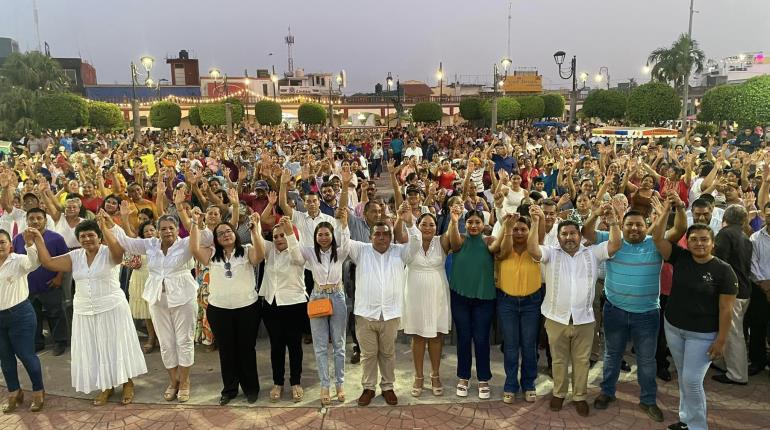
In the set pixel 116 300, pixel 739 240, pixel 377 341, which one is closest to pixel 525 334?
pixel 377 341

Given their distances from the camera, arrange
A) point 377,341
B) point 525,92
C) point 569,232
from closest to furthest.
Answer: point 569,232 → point 377,341 → point 525,92

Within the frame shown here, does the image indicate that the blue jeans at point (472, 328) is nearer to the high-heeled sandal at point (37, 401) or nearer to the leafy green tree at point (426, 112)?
the high-heeled sandal at point (37, 401)

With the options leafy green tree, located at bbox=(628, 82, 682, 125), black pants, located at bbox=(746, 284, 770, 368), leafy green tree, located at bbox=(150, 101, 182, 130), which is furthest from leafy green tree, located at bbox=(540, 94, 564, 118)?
black pants, located at bbox=(746, 284, 770, 368)

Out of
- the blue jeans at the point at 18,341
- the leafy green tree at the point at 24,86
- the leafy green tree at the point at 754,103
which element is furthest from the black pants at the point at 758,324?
the leafy green tree at the point at 24,86

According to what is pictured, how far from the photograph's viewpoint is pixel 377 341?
176 inches

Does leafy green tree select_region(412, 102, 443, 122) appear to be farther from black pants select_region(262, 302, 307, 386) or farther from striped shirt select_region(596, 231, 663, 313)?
striped shirt select_region(596, 231, 663, 313)

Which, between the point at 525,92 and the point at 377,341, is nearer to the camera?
the point at 377,341

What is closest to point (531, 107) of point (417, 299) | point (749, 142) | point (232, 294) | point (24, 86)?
point (749, 142)

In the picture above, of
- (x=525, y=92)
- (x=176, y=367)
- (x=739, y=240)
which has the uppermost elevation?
(x=525, y=92)

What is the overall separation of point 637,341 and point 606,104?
34.7 meters

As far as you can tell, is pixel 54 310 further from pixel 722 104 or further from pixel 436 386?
pixel 722 104

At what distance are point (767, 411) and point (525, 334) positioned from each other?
1968 mm

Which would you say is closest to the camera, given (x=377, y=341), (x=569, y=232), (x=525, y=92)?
(x=569, y=232)

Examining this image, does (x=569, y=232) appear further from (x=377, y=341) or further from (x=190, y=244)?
(x=190, y=244)
